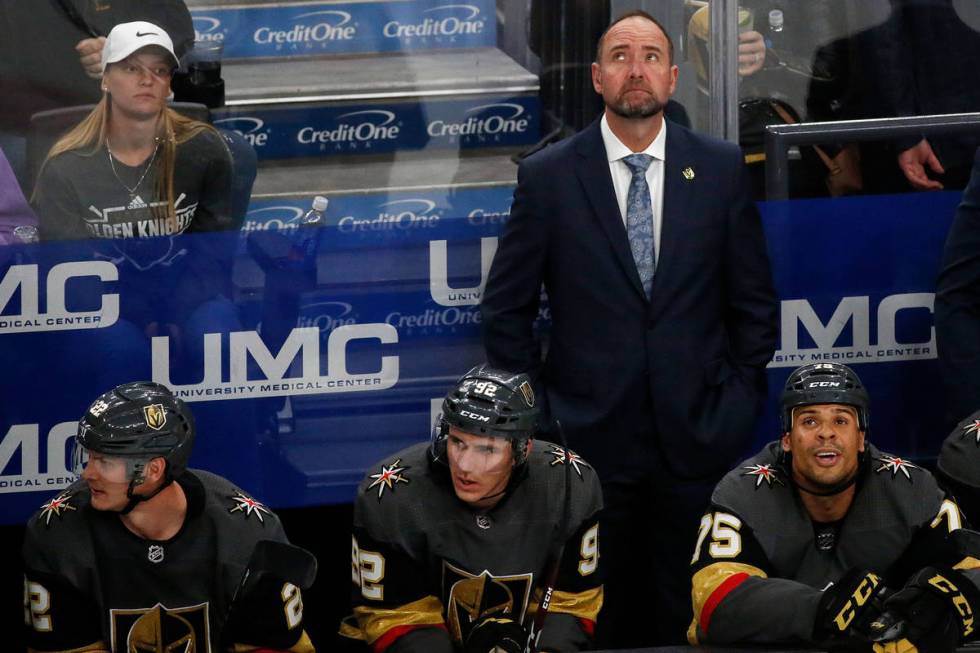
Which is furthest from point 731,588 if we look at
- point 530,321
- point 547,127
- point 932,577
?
point 547,127

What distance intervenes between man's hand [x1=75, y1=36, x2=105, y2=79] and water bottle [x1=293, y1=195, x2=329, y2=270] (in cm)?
75

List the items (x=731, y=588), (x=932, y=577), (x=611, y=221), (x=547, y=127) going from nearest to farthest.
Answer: (x=932, y=577)
(x=731, y=588)
(x=611, y=221)
(x=547, y=127)

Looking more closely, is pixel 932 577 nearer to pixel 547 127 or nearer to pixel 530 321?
pixel 530 321

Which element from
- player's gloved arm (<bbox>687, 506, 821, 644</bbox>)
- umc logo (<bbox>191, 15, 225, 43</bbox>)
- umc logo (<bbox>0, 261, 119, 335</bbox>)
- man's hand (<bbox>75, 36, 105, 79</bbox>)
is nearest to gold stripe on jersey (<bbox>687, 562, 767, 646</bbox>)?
player's gloved arm (<bbox>687, 506, 821, 644</bbox>)

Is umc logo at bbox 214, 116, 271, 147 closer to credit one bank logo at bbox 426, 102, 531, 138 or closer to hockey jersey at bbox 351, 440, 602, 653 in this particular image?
credit one bank logo at bbox 426, 102, 531, 138

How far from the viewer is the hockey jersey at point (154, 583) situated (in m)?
3.99

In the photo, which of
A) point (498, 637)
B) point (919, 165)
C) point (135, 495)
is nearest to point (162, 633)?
point (135, 495)

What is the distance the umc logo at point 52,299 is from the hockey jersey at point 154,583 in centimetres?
103

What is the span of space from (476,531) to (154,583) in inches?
31.6

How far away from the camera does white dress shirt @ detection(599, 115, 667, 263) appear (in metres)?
5.01

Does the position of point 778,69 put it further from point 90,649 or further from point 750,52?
point 90,649

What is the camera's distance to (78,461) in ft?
16.6

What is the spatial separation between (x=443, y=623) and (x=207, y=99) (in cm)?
187

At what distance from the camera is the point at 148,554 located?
13.6 ft
